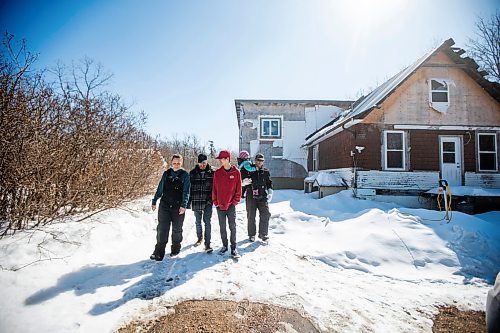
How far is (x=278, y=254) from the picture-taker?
16.1 feet

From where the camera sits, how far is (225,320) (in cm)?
265

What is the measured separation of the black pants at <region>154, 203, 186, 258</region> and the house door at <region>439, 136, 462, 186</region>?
40.3ft

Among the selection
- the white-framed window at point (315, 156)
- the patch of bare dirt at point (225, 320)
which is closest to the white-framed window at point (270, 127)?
the white-framed window at point (315, 156)

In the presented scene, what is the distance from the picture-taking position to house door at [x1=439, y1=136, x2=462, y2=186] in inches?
441

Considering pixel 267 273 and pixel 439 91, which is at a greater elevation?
pixel 439 91

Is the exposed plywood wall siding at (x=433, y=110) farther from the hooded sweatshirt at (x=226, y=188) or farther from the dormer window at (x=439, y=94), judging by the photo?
the hooded sweatshirt at (x=226, y=188)

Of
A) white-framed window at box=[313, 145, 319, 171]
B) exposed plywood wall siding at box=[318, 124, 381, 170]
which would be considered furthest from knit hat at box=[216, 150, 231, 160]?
white-framed window at box=[313, 145, 319, 171]

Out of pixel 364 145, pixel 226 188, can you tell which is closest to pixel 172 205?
pixel 226 188

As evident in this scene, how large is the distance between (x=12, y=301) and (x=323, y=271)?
4294mm

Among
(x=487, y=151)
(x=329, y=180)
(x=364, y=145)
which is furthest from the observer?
(x=329, y=180)

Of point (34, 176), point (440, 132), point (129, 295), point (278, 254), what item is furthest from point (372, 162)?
point (34, 176)

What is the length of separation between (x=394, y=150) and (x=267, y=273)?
1010 cm

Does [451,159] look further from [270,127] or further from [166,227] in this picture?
[166,227]

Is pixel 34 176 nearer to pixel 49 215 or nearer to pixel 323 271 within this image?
pixel 49 215
